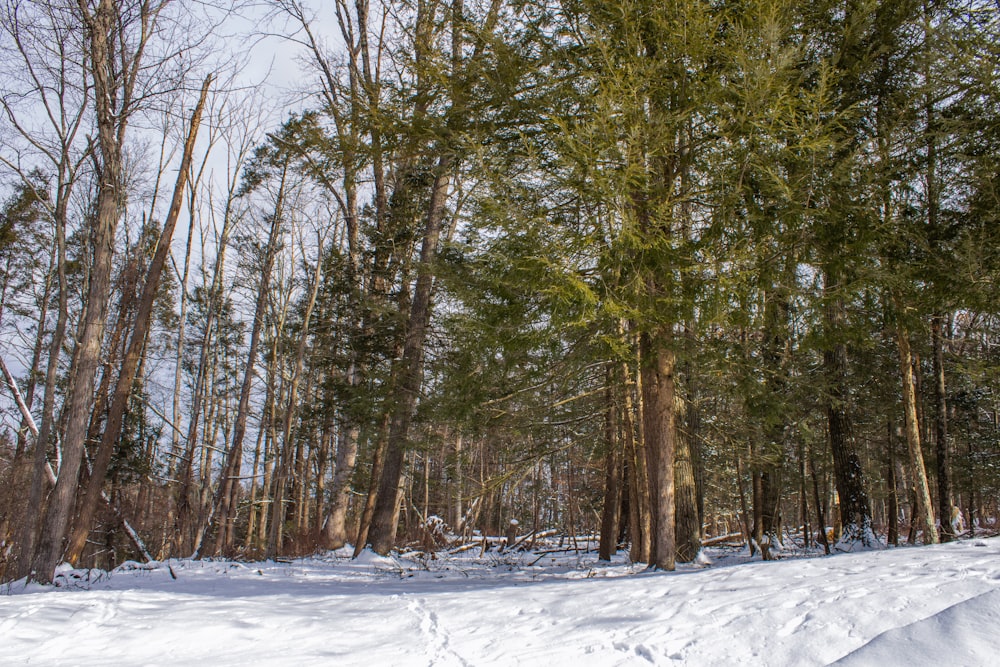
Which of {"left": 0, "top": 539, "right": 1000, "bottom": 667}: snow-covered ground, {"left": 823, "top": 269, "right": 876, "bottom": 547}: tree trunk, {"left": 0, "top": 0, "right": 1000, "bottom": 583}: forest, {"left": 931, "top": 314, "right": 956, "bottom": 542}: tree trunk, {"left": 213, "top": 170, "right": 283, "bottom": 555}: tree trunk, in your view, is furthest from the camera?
{"left": 213, "top": 170, "right": 283, "bottom": 555}: tree trunk

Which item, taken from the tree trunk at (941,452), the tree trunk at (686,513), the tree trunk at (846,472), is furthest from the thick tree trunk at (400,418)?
the tree trunk at (941,452)

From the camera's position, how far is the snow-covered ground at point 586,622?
335cm

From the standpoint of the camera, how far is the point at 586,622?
4191 mm

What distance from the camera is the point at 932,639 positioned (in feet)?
9.33

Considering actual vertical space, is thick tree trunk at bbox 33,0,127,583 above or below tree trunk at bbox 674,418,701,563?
above

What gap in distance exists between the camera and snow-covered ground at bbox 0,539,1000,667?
3.35m

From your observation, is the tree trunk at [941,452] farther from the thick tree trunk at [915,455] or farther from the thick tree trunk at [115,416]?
the thick tree trunk at [115,416]

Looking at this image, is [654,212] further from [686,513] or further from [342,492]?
[342,492]

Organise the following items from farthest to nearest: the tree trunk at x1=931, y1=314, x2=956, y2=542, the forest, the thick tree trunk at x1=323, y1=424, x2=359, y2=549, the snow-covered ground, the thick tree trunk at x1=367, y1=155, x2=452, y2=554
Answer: the thick tree trunk at x1=323, y1=424, x2=359, y2=549 < the thick tree trunk at x1=367, y1=155, x2=452, y2=554 < the tree trunk at x1=931, y1=314, x2=956, y2=542 < the forest < the snow-covered ground

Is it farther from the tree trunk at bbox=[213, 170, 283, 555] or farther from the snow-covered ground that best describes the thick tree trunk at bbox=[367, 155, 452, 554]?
the tree trunk at bbox=[213, 170, 283, 555]

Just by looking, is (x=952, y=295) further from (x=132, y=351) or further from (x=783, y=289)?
(x=132, y=351)

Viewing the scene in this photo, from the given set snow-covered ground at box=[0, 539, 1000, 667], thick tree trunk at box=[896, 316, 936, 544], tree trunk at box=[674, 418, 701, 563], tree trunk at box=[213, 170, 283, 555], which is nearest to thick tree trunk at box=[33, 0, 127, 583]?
snow-covered ground at box=[0, 539, 1000, 667]

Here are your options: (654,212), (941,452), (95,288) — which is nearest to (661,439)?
(654,212)

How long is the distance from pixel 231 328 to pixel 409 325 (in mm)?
14375
